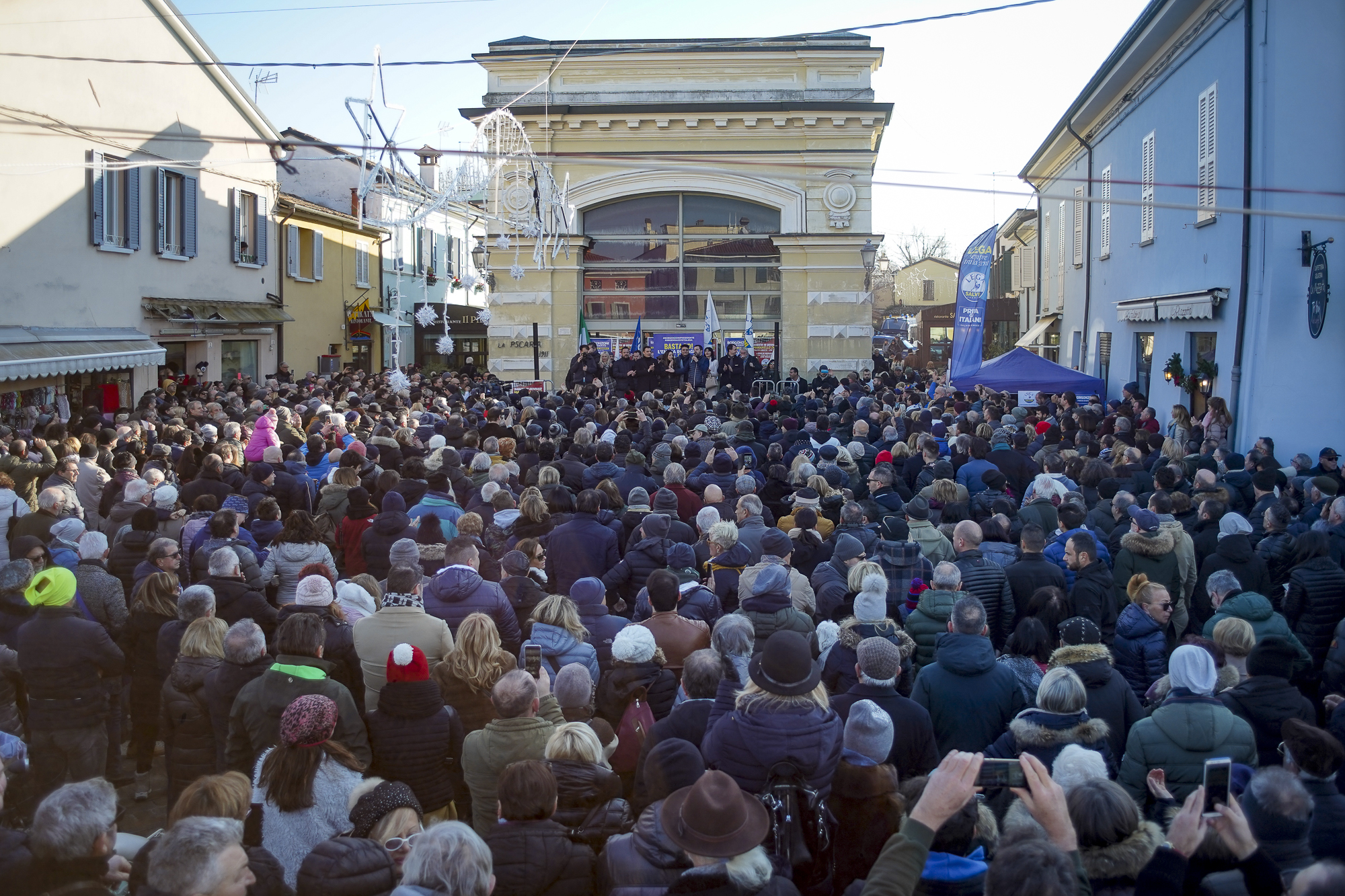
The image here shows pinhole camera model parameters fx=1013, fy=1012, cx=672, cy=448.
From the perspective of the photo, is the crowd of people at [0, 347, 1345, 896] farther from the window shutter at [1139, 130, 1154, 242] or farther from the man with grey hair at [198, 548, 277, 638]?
the window shutter at [1139, 130, 1154, 242]

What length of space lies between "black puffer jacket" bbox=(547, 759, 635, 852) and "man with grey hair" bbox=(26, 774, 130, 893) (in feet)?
4.83

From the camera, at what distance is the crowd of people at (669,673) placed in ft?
10.4

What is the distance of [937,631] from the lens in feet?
18.6

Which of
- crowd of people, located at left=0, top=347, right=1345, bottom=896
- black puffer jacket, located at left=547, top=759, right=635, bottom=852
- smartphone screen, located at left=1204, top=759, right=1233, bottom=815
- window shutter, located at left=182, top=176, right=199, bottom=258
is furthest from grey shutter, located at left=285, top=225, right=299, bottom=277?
smartphone screen, located at left=1204, top=759, right=1233, bottom=815

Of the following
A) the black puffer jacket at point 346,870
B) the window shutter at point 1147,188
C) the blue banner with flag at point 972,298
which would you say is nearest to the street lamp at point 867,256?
the window shutter at point 1147,188

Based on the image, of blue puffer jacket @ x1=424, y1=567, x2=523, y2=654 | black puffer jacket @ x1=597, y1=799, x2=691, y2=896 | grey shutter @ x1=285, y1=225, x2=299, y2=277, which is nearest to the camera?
black puffer jacket @ x1=597, y1=799, x2=691, y2=896

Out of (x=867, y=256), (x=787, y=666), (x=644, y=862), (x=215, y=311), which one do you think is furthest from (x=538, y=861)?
(x=867, y=256)

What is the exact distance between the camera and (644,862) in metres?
3.43

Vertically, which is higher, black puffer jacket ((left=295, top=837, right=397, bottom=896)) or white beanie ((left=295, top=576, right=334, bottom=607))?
white beanie ((left=295, top=576, right=334, bottom=607))

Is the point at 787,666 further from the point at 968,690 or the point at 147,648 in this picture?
the point at 147,648

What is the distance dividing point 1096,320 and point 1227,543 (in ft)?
51.9

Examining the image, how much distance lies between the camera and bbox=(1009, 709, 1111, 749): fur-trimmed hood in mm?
4070

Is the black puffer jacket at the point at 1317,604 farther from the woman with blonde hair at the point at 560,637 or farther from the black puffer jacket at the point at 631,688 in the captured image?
the woman with blonde hair at the point at 560,637

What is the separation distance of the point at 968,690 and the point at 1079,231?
821 inches
